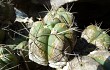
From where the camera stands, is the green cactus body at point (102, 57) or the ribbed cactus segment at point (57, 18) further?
the ribbed cactus segment at point (57, 18)

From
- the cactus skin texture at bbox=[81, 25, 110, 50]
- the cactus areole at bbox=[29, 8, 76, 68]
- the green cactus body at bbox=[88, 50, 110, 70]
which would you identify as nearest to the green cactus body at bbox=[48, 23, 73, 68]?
the cactus areole at bbox=[29, 8, 76, 68]

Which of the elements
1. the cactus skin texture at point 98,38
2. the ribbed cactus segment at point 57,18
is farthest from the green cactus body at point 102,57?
the ribbed cactus segment at point 57,18

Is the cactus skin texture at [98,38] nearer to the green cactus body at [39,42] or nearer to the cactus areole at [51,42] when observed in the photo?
the cactus areole at [51,42]

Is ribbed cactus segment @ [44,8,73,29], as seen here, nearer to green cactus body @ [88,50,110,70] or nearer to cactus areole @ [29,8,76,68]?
cactus areole @ [29,8,76,68]

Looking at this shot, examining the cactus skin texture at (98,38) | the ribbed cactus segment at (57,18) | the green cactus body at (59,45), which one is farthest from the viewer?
the cactus skin texture at (98,38)

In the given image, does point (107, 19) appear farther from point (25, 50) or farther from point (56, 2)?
point (25, 50)

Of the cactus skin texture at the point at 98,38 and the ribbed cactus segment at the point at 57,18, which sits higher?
the ribbed cactus segment at the point at 57,18
